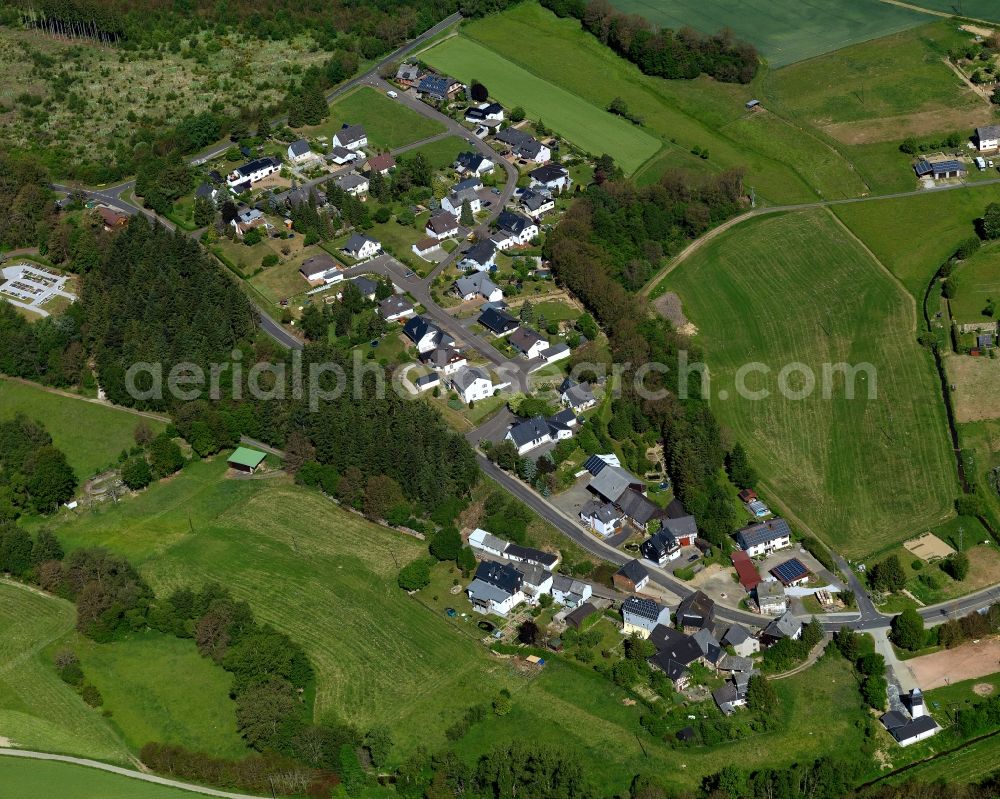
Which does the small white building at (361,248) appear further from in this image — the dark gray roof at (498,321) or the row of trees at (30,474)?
the row of trees at (30,474)

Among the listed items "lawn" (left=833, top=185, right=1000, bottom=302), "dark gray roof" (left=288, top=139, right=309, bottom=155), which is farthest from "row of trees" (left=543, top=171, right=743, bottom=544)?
"dark gray roof" (left=288, top=139, right=309, bottom=155)

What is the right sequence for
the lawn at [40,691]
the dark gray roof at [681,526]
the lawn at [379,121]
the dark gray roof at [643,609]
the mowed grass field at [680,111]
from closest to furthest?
the lawn at [40,691]
the dark gray roof at [643,609]
the dark gray roof at [681,526]
the mowed grass field at [680,111]
the lawn at [379,121]

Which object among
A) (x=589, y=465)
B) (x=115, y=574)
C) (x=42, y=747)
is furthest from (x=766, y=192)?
(x=42, y=747)

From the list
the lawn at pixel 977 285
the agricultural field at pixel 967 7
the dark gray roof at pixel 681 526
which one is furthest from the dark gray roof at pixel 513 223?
the agricultural field at pixel 967 7

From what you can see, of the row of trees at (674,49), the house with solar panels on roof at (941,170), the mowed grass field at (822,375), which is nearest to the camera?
the mowed grass field at (822,375)

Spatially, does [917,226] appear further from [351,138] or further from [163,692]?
[163,692]

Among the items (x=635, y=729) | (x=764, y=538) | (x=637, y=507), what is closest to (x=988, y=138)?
(x=764, y=538)

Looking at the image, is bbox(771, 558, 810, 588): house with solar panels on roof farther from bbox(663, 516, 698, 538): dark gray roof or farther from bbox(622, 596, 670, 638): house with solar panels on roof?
bbox(622, 596, 670, 638): house with solar panels on roof
